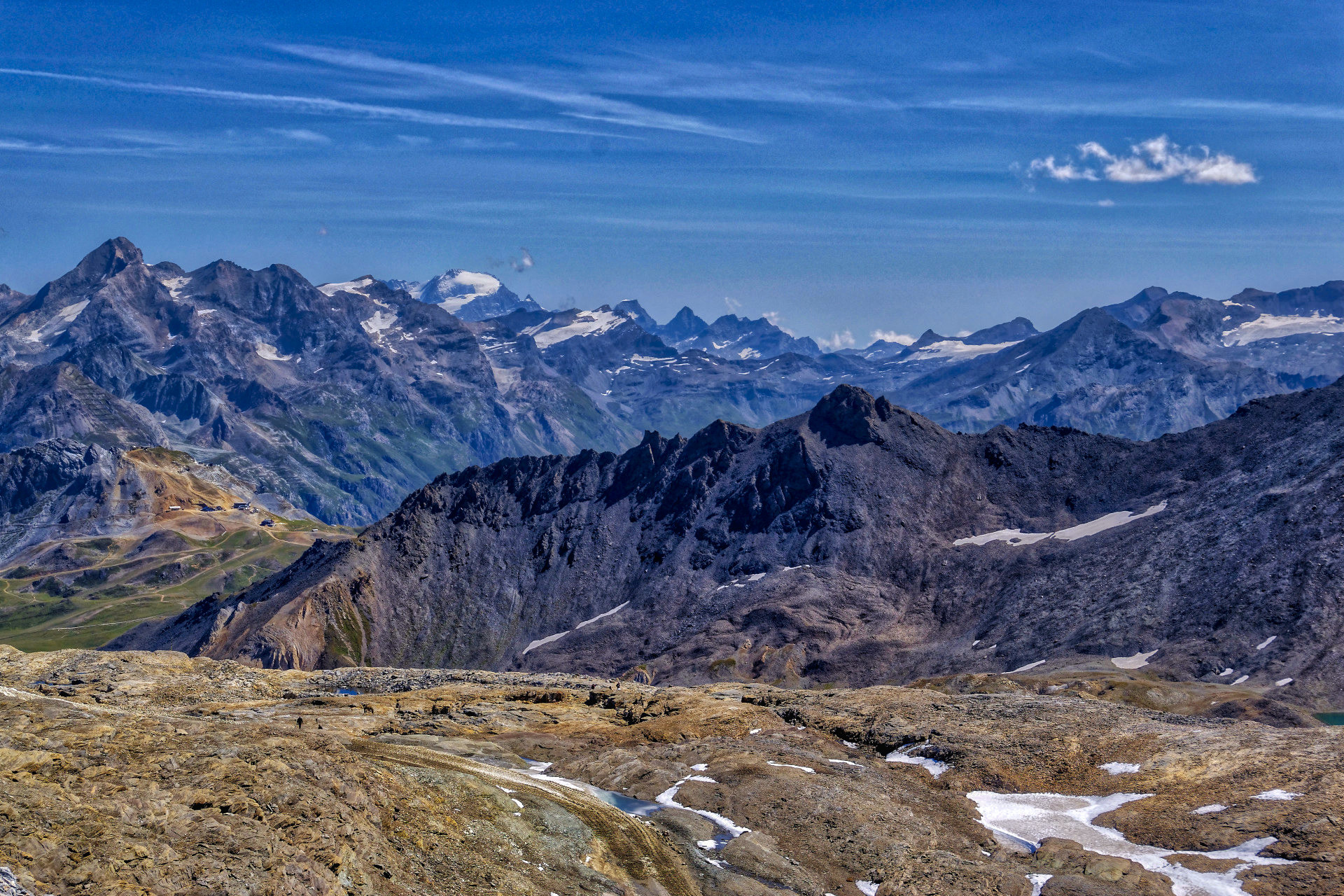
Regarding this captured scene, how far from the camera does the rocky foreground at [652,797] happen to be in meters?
42.5

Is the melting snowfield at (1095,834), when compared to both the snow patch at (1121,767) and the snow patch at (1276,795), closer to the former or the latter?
the snow patch at (1121,767)

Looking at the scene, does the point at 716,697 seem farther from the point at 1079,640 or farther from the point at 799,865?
the point at 1079,640

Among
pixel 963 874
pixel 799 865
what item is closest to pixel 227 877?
pixel 799 865

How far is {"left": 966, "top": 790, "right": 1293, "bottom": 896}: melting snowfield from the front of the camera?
5741cm

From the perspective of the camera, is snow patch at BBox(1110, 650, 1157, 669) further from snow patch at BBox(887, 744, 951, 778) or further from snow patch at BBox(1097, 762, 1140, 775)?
snow patch at BBox(1097, 762, 1140, 775)

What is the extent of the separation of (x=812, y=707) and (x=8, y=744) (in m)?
75.7

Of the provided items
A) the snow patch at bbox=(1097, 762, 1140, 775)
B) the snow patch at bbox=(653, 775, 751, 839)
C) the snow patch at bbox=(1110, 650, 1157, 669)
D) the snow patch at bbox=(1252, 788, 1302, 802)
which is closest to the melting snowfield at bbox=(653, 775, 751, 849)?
the snow patch at bbox=(653, 775, 751, 839)

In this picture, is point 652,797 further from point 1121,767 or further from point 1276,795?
point 1276,795

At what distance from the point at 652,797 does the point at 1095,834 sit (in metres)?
28.8

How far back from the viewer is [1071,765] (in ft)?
258

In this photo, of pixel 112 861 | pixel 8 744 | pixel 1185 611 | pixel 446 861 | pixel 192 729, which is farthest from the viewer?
pixel 1185 611

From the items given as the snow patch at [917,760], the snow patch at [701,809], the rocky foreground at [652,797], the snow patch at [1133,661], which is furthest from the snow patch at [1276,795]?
the snow patch at [1133,661]

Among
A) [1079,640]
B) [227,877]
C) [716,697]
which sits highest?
[227,877]

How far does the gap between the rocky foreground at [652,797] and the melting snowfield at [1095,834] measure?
197 mm
